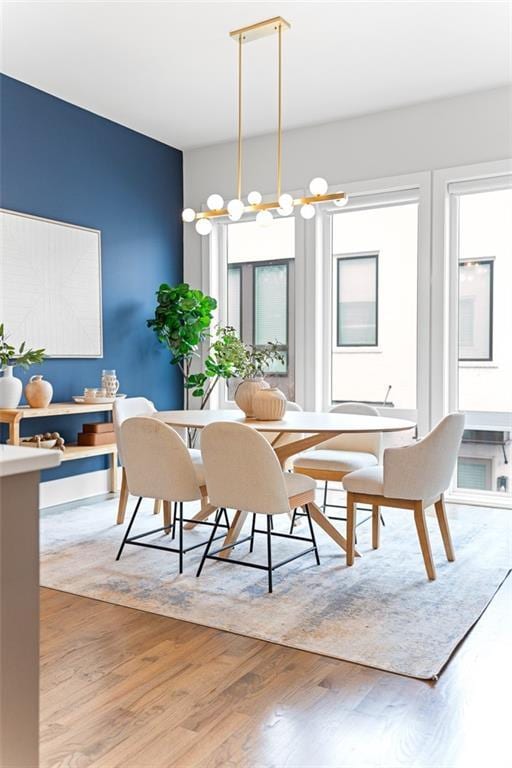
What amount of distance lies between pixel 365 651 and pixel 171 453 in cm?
131

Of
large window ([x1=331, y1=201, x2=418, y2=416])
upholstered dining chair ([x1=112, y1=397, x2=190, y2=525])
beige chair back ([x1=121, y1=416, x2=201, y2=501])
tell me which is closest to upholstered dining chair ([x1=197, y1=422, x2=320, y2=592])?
beige chair back ([x1=121, y1=416, x2=201, y2=501])

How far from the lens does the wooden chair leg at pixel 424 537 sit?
326 centimetres

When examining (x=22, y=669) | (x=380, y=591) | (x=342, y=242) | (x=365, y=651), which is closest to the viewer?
(x=22, y=669)

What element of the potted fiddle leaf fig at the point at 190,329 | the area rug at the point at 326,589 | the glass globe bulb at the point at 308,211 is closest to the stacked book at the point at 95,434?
the area rug at the point at 326,589

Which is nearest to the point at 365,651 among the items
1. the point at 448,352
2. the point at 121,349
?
the point at 448,352

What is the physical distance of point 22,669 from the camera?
4.46 ft

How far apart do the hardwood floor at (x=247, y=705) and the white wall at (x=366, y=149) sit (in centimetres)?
351

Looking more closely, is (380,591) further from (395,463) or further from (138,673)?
(138,673)

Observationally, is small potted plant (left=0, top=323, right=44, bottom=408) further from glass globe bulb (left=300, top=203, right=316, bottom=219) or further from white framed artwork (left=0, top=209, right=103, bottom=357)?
glass globe bulb (left=300, top=203, right=316, bottom=219)

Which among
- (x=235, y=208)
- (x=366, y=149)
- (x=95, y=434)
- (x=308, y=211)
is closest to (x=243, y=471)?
(x=235, y=208)

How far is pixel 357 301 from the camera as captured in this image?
5.54 meters

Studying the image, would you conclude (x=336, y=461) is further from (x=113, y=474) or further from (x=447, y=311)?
(x=113, y=474)

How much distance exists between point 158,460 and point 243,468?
0.50 metres

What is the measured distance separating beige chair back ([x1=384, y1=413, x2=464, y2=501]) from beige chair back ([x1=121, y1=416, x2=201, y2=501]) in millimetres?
948
